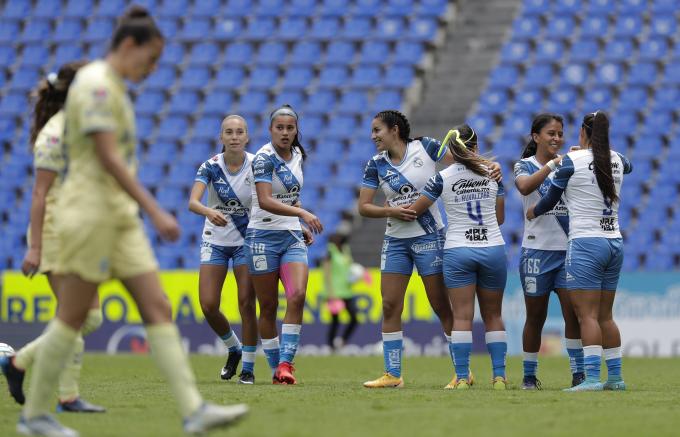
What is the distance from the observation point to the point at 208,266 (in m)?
12.0

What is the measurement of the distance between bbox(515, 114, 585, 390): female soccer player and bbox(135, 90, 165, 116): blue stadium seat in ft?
59.0

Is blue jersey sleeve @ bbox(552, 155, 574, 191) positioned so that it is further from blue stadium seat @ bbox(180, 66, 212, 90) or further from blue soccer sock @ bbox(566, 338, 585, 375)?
blue stadium seat @ bbox(180, 66, 212, 90)

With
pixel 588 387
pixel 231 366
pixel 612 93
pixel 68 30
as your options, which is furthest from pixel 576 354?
pixel 68 30

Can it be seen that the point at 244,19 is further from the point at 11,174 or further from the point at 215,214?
the point at 215,214

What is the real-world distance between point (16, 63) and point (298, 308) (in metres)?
21.3

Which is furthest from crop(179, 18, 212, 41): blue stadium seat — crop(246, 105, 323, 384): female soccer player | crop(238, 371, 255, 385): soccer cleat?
crop(238, 371, 255, 385): soccer cleat

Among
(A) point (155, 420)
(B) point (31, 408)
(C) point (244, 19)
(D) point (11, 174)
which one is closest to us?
(B) point (31, 408)

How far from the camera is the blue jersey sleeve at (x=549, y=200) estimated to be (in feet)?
33.5

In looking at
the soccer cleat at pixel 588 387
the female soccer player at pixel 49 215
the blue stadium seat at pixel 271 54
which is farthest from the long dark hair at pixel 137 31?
the blue stadium seat at pixel 271 54

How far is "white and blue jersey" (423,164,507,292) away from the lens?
34.1 ft

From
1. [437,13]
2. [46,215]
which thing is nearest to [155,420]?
[46,215]

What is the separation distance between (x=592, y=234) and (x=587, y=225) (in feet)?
0.29

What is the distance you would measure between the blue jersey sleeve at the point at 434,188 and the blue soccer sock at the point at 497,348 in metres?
1.33

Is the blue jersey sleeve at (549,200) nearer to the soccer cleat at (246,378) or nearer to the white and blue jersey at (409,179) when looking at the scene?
the white and blue jersey at (409,179)
